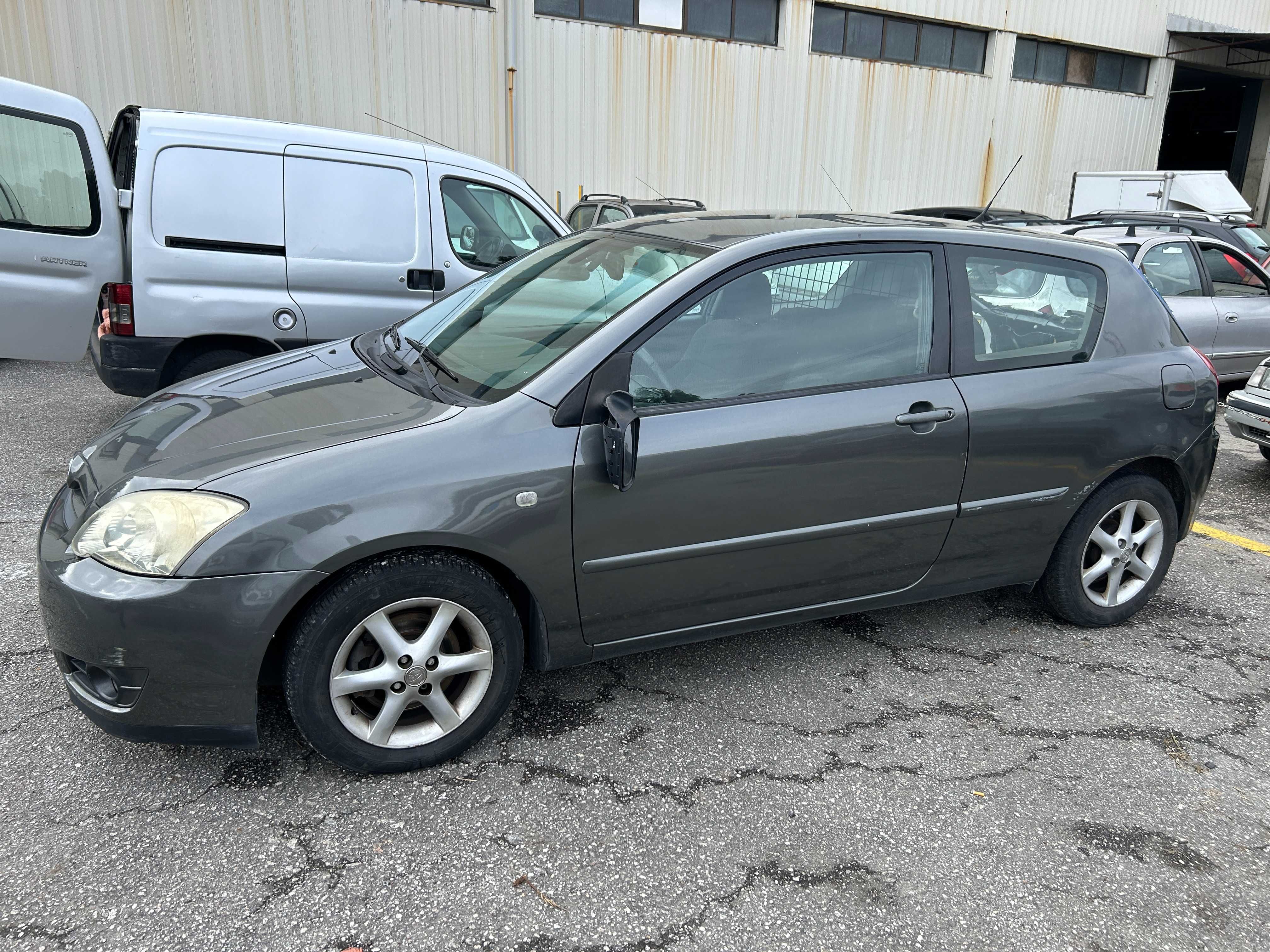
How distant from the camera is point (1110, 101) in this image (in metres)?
17.9

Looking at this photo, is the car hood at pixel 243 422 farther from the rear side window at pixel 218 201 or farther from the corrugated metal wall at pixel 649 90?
the corrugated metal wall at pixel 649 90

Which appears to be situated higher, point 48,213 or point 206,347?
point 48,213

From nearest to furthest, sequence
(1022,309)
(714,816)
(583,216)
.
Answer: (714,816) → (1022,309) → (583,216)

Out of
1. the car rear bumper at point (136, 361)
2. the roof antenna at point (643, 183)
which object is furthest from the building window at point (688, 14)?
the car rear bumper at point (136, 361)

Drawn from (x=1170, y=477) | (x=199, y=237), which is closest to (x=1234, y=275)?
(x=1170, y=477)

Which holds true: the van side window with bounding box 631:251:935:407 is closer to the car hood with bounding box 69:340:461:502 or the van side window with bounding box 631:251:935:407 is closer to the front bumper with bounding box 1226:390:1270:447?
the car hood with bounding box 69:340:461:502

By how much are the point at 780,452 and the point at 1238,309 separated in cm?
707

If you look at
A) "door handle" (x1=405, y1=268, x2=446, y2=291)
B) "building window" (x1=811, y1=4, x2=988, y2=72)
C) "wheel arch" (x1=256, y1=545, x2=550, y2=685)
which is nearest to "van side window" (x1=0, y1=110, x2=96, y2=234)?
"door handle" (x1=405, y1=268, x2=446, y2=291)

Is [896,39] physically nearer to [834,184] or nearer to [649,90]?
[834,184]

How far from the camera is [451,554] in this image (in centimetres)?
261

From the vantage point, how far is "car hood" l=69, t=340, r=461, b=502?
253 cm

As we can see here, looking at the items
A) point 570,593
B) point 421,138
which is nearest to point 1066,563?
point 570,593

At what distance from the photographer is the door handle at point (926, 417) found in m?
3.07

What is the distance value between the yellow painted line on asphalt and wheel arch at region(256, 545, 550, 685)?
3.77 metres
